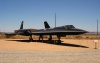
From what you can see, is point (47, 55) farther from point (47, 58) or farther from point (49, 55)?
point (47, 58)

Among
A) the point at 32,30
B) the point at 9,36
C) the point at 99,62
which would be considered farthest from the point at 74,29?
the point at 9,36

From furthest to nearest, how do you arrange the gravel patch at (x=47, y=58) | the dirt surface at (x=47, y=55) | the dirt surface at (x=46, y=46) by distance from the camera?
the dirt surface at (x=46, y=46), the dirt surface at (x=47, y=55), the gravel patch at (x=47, y=58)

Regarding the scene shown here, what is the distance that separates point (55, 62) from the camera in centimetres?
1122

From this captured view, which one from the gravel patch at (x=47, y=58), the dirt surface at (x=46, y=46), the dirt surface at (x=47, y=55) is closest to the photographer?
the gravel patch at (x=47, y=58)

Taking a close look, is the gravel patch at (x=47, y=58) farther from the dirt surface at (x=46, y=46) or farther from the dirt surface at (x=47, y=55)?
the dirt surface at (x=46, y=46)

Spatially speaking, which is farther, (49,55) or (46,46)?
(46,46)

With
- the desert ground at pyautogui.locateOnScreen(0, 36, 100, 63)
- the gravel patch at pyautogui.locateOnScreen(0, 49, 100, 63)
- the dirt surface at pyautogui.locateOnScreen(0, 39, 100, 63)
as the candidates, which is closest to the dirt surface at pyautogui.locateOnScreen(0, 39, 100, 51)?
the desert ground at pyautogui.locateOnScreen(0, 36, 100, 63)

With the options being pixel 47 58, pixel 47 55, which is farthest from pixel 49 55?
pixel 47 58

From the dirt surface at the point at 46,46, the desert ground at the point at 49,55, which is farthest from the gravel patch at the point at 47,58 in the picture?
the dirt surface at the point at 46,46

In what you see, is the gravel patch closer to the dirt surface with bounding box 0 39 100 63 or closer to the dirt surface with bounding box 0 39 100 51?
the dirt surface with bounding box 0 39 100 63

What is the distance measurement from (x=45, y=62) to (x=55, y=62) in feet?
1.93

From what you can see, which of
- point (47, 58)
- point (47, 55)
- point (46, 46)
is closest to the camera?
point (47, 58)

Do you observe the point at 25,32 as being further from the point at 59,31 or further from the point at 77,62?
the point at 77,62

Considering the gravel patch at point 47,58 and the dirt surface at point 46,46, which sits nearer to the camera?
the gravel patch at point 47,58
